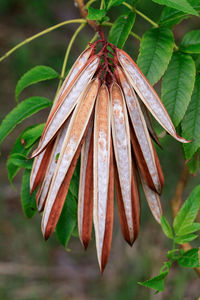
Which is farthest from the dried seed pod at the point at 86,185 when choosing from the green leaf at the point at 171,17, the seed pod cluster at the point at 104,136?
the green leaf at the point at 171,17

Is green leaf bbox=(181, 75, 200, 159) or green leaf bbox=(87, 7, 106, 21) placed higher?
green leaf bbox=(87, 7, 106, 21)

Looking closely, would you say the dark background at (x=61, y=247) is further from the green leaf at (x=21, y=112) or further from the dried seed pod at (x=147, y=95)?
the dried seed pod at (x=147, y=95)

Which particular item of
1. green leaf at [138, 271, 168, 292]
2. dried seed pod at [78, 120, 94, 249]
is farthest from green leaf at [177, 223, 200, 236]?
dried seed pod at [78, 120, 94, 249]

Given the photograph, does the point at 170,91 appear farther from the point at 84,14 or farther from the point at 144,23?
the point at 144,23

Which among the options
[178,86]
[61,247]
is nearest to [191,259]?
[178,86]

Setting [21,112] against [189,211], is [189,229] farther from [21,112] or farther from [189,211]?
[21,112]

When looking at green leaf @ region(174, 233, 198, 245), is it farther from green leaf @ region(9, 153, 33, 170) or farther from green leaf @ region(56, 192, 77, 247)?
green leaf @ region(9, 153, 33, 170)

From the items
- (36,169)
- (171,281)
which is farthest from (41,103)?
(171,281)
